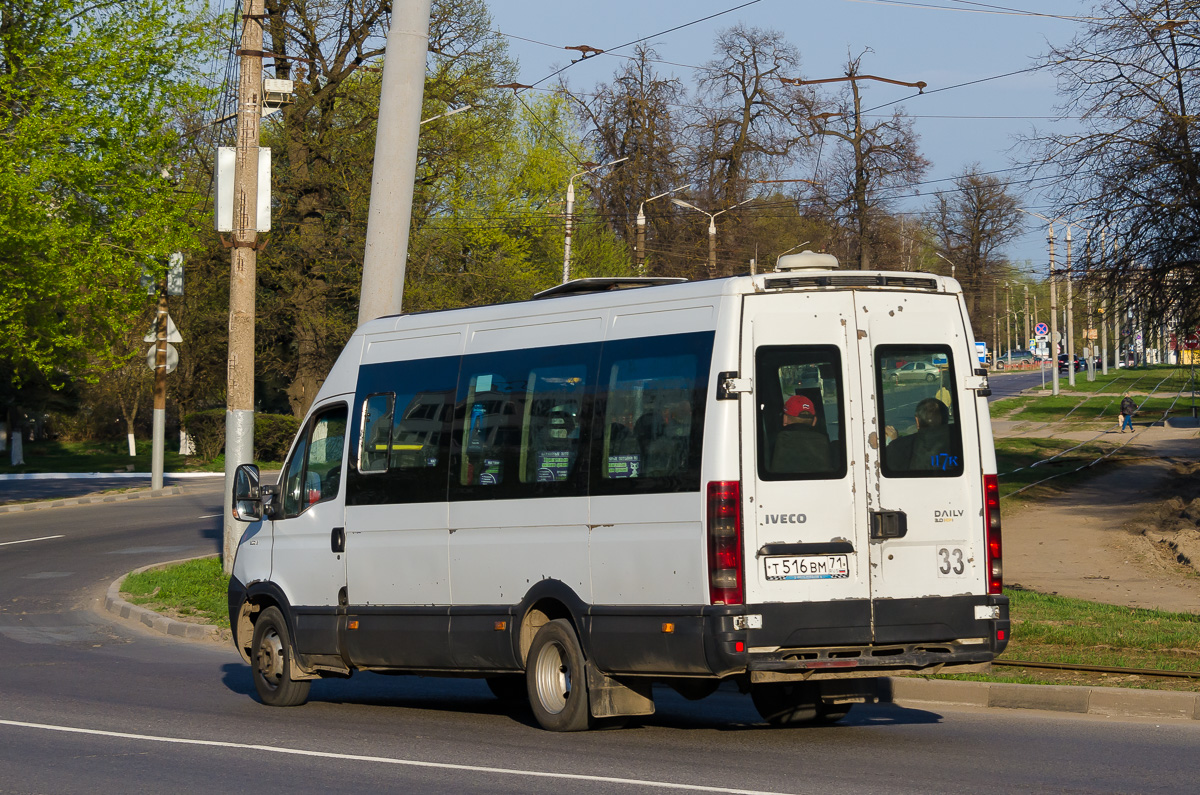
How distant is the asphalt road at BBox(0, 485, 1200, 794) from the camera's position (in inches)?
277

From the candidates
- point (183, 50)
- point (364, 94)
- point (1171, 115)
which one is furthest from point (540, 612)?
point (364, 94)

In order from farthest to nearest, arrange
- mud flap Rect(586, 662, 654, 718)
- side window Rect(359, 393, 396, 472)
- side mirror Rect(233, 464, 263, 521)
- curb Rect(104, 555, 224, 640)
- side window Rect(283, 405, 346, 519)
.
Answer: curb Rect(104, 555, 224, 640), side mirror Rect(233, 464, 263, 521), side window Rect(283, 405, 346, 519), side window Rect(359, 393, 396, 472), mud flap Rect(586, 662, 654, 718)

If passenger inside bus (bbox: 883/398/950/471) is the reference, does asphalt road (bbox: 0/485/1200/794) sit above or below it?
below

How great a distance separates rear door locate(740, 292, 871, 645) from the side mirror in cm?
440

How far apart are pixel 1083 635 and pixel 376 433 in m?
6.41

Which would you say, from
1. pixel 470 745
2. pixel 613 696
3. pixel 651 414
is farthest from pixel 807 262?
pixel 470 745

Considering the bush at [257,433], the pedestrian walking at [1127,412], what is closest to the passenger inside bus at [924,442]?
the bush at [257,433]

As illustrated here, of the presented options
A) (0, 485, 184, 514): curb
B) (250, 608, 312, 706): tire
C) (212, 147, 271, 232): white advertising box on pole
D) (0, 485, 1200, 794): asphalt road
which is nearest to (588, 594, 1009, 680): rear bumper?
(0, 485, 1200, 794): asphalt road

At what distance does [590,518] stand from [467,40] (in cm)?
3560

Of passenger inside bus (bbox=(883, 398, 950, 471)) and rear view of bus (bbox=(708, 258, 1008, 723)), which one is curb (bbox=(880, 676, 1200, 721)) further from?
passenger inside bus (bbox=(883, 398, 950, 471))

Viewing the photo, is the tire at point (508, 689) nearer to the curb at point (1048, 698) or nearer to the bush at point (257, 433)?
the curb at point (1048, 698)

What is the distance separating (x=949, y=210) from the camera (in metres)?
84.6

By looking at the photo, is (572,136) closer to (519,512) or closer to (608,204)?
(608,204)

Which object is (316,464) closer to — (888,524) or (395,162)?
(888,524)
